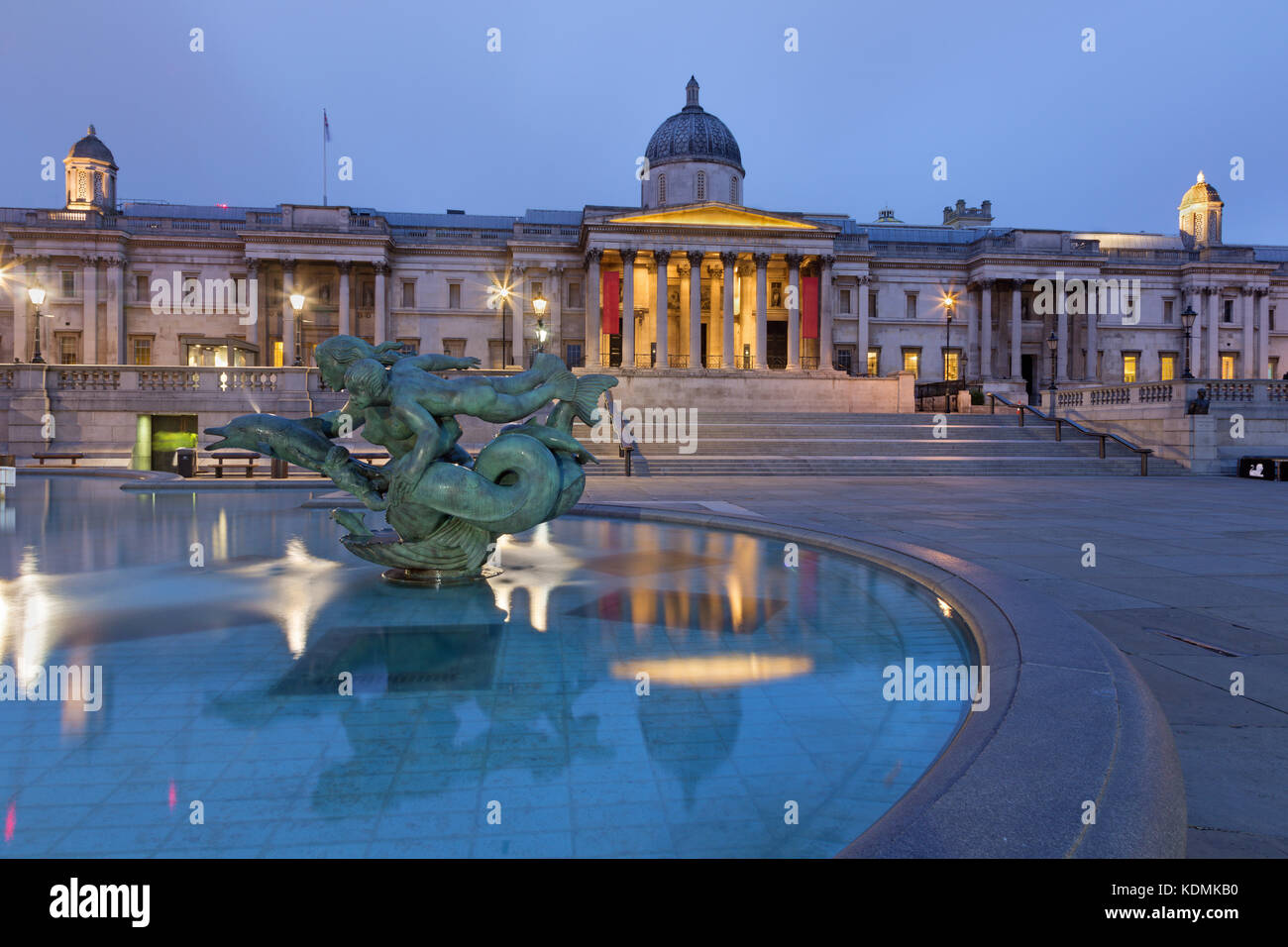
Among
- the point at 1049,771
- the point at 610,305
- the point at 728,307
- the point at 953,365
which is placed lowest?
the point at 1049,771

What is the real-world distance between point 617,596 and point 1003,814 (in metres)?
4.57

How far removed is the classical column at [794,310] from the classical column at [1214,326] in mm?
34922

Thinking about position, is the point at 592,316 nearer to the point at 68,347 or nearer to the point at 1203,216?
the point at 68,347

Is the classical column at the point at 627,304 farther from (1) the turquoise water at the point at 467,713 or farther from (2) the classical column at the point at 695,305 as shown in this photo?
(1) the turquoise water at the point at 467,713

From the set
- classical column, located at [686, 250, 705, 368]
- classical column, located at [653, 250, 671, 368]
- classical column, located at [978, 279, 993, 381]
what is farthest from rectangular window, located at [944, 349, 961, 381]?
classical column, located at [653, 250, 671, 368]

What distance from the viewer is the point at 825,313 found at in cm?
5484

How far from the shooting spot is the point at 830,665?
489 cm

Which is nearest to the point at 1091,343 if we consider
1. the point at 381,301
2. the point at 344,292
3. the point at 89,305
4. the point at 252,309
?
the point at 381,301

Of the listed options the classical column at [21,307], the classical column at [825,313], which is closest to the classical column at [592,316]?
the classical column at [825,313]

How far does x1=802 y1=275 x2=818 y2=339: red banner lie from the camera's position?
54.7 metres

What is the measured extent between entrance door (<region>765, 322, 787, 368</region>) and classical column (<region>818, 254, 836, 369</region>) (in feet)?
15.7

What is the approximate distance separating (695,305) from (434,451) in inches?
1908
